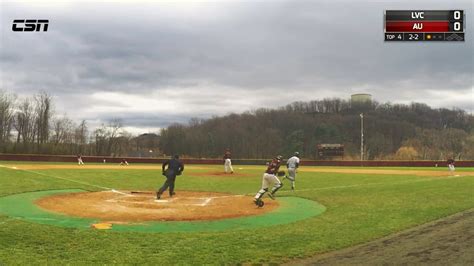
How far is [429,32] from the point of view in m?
16.4

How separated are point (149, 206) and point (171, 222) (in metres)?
3.56

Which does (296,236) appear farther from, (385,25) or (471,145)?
(471,145)

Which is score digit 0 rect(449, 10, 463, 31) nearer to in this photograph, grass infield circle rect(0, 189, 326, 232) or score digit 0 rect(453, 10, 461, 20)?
score digit 0 rect(453, 10, 461, 20)

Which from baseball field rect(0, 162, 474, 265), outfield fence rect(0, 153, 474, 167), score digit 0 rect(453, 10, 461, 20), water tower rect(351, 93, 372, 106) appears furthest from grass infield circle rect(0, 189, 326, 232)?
water tower rect(351, 93, 372, 106)

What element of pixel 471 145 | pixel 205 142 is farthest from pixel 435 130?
pixel 205 142

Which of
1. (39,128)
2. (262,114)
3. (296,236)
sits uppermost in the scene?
(262,114)

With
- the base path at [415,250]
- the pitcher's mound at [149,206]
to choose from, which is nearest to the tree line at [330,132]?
the pitcher's mound at [149,206]

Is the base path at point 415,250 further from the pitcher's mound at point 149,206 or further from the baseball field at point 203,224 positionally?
the pitcher's mound at point 149,206

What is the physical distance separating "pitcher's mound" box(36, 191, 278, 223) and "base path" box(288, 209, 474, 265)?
5204 millimetres

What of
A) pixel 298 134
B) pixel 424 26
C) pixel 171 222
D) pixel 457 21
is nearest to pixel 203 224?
pixel 171 222

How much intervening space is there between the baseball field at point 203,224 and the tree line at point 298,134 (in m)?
79.2

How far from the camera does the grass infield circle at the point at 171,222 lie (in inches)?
457

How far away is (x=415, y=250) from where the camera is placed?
9414 mm

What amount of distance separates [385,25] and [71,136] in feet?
301
